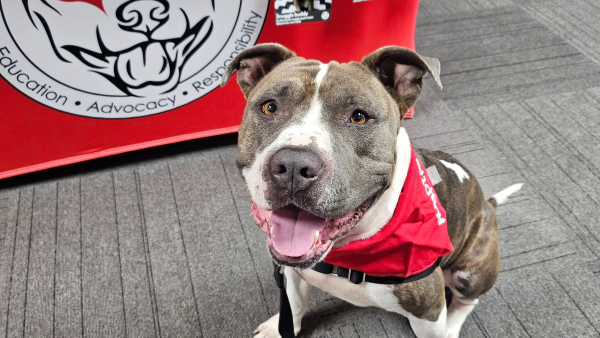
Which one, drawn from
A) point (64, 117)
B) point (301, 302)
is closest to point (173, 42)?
point (64, 117)

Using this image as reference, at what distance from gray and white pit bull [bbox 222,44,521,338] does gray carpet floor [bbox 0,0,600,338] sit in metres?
0.69

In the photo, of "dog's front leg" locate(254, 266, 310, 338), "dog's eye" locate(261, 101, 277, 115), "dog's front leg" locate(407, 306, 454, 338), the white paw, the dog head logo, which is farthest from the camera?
the dog head logo

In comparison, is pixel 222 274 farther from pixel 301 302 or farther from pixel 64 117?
pixel 64 117

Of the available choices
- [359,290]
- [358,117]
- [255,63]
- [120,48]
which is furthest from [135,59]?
[359,290]

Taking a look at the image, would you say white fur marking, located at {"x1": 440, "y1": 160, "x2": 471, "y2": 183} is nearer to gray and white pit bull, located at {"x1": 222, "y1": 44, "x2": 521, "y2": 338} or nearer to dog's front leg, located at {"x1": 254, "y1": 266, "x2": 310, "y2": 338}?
gray and white pit bull, located at {"x1": 222, "y1": 44, "x2": 521, "y2": 338}

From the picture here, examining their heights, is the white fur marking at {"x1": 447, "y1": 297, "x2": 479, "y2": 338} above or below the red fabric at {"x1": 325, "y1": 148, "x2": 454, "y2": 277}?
below

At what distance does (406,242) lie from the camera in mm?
1709

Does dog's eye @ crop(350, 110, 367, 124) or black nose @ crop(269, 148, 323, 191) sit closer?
black nose @ crop(269, 148, 323, 191)

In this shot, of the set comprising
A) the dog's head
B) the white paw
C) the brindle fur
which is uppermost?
the dog's head

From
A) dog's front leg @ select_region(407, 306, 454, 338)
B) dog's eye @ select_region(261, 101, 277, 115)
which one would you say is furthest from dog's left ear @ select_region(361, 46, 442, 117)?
dog's front leg @ select_region(407, 306, 454, 338)

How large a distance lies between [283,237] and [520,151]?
261 cm

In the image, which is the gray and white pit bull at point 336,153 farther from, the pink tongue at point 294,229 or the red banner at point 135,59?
the red banner at point 135,59

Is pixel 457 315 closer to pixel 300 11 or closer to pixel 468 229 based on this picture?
pixel 468 229

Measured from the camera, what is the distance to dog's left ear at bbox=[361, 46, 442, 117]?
1.62m
